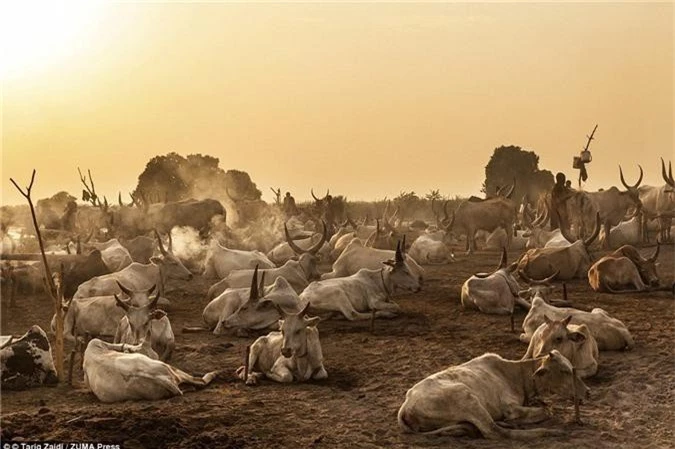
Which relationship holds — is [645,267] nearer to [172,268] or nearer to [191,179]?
[172,268]

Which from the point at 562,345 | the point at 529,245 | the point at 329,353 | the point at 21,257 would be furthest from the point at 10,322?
the point at 529,245

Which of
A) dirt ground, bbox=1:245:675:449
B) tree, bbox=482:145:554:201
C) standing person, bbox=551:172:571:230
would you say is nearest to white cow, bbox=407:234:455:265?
standing person, bbox=551:172:571:230

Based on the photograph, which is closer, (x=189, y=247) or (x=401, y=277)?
(x=401, y=277)

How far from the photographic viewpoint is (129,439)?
7203 mm

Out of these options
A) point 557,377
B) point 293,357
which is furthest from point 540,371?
point 293,357

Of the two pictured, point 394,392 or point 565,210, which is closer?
point 394,392

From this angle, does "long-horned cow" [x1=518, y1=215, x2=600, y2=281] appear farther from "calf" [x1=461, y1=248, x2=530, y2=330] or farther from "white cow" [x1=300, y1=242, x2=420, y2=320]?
"white cow" [x1=300, y1=242, x2=420, y2=320]

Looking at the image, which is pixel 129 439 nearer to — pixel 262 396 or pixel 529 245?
pixel 262 396

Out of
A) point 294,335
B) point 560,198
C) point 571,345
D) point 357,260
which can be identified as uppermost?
point 560,198

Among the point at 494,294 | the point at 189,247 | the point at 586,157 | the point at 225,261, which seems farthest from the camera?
the point at 586,157

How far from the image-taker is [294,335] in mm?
9383

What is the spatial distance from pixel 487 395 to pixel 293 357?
2.60 m

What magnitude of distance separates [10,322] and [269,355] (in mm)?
6315

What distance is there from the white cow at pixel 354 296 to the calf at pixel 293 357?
3.52 metres
